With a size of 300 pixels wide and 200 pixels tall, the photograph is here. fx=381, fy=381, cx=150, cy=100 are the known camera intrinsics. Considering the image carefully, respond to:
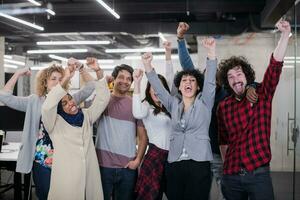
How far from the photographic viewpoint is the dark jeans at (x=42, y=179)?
8.06 feet

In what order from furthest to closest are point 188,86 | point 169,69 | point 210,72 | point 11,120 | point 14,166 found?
point 11,120 → point 14,166 → point 169,69 → point 188,86 → point 210,72

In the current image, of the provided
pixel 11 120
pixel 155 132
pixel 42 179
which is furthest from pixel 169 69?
pixel 11 120

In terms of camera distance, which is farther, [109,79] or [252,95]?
[109,79]

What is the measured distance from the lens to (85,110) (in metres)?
2.53

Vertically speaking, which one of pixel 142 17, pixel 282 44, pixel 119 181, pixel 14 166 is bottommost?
pixel 14 166

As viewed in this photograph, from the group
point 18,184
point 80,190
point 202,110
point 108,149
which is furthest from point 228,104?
point 18,184

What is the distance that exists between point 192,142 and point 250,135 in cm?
33

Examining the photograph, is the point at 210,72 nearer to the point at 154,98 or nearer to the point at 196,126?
the point at 196,126

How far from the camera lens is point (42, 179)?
2.47m

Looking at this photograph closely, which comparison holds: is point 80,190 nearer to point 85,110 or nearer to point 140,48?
point 85,110

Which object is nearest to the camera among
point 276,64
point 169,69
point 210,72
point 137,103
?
point 276,64

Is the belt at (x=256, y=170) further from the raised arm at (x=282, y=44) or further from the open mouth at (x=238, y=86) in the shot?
the raised arm at (x=282, y=44)

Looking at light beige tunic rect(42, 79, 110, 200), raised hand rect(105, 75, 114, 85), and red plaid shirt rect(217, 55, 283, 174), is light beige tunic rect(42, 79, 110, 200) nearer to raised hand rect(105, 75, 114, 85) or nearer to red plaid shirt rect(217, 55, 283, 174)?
raised hand rect(105, 75, 114, 85)

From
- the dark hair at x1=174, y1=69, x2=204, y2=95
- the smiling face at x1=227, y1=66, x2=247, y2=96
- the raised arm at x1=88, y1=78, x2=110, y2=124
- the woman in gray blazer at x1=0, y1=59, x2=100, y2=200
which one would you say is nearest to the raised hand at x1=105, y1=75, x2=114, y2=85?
the raised arm at x1=88, y1=78, x2=110, y2=124
